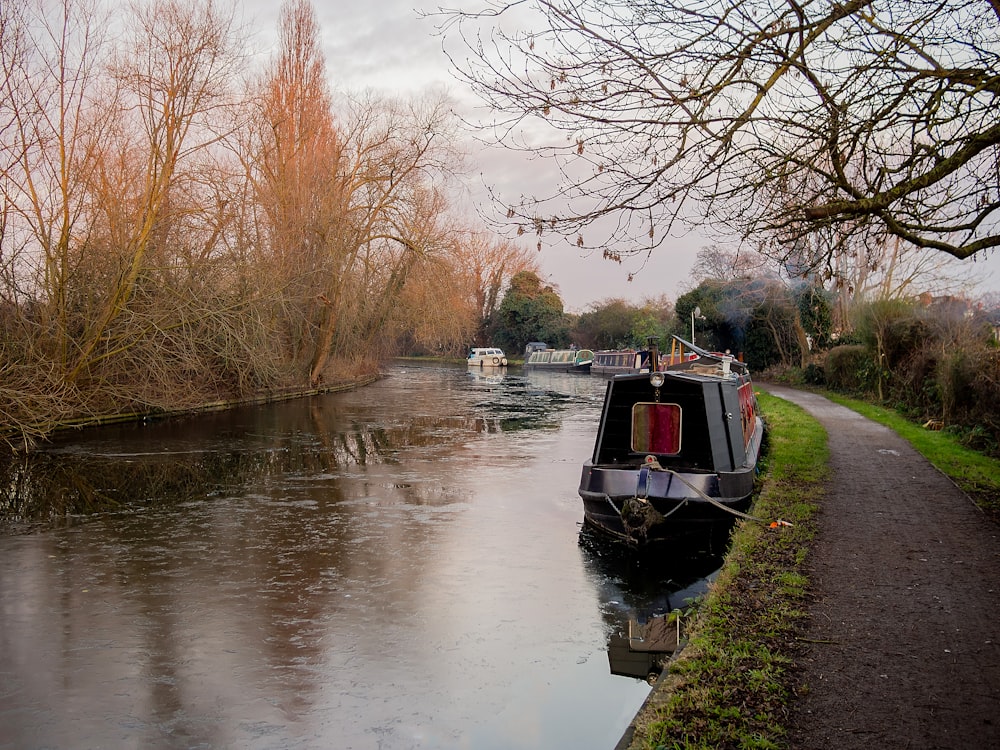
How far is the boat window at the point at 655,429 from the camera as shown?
9.59 m

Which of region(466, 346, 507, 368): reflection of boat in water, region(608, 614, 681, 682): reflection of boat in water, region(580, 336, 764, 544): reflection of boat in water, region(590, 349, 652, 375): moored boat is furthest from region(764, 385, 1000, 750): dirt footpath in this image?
region(466, 346, 507, 368): reflection of boat in water

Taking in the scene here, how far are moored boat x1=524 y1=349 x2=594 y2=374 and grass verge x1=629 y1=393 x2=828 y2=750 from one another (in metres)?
38.9

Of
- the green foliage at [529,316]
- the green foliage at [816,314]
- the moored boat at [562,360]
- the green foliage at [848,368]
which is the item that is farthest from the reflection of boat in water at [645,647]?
the green foliage at [529,316]

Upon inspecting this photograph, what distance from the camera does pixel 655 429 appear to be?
31.7 ft

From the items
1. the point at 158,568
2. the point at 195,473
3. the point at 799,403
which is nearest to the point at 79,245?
the point at 195,473

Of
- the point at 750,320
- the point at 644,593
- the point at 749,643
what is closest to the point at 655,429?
the point at 644,593

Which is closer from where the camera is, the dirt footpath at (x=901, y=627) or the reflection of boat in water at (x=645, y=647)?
the dirt footpath at (x=901, y=627)

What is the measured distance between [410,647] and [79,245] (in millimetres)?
12275

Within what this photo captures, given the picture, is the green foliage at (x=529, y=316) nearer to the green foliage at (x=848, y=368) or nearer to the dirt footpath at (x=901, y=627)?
the green foliage at (x=848, y=368)

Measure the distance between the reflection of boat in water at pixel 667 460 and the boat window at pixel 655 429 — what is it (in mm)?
11

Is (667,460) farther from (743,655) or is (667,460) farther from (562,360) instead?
(562,360)

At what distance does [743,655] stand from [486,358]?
48.4 metres

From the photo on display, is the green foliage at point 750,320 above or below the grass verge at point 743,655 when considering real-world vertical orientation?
above

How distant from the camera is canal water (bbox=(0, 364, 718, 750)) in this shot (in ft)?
15.5
